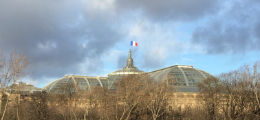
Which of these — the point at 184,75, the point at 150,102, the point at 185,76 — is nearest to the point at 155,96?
the point at 150,102

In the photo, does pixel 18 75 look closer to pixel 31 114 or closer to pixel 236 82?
pixel 31 114

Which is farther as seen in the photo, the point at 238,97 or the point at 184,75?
the point at 184,75

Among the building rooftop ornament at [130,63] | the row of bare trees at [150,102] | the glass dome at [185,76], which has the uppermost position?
the building rooftop ornament at [130,63]

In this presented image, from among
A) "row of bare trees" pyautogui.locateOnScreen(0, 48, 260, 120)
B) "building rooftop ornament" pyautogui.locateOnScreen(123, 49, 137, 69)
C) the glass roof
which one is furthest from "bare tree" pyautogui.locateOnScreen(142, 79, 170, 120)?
"building rooftop ornament" pyautogui.locateOnScreen(123, 49, 137, 69)

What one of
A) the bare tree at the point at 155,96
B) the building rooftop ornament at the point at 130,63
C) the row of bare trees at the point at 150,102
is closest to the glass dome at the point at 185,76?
the row of bare trees at the point at 150,102

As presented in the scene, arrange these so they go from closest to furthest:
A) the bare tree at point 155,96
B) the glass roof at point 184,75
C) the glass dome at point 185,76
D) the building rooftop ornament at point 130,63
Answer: the bare tree at point 155,96
the glass dome at point 185,76
the glass roof at point 184,75
the building rooftop ornament at point 130,63

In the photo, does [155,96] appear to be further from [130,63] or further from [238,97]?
[130,63]

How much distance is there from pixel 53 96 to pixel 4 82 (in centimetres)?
3112

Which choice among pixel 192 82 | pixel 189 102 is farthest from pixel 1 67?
pixel 192 82

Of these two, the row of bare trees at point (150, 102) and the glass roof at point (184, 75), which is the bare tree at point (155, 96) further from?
the glass roof at point (184, 75)

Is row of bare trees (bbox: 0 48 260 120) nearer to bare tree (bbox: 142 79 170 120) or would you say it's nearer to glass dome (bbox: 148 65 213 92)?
bare tree (bbox: 142 79 170 120)

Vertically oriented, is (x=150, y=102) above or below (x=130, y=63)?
below

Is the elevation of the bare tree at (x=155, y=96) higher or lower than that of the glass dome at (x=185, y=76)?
lower

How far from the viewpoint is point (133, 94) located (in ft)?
112
